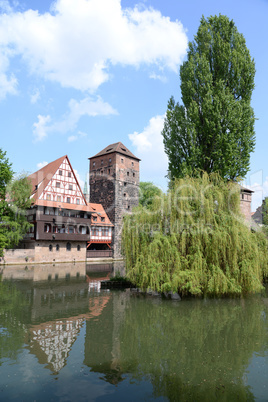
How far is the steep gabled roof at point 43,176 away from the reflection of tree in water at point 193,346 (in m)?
28.8

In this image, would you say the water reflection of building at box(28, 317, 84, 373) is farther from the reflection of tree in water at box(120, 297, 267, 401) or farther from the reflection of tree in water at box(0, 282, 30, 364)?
the reflection of tree in water at box(120, 297, 267, 401)

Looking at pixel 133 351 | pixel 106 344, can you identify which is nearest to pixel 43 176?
pixel 106 344

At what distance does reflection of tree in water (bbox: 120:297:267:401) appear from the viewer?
607cm

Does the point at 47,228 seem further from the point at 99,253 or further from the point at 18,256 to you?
the point at 99,253

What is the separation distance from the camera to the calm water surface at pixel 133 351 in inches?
233

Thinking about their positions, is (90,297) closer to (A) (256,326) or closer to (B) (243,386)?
(A) (256,326)

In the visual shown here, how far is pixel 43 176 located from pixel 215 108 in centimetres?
2789

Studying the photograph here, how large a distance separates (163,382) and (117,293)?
10934 mm

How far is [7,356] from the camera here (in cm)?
→ 745

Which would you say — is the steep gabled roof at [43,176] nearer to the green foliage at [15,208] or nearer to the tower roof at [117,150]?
the green foliage at [15,208]

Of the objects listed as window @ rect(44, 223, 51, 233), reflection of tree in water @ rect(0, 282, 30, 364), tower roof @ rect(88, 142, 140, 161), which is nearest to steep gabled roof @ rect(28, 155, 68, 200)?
window @ rect(44, 223, 51, 233)

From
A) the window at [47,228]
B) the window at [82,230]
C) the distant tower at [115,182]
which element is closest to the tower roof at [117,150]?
the distant tower at [115,182]

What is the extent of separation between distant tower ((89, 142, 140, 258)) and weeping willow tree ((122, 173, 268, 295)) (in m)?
32.3

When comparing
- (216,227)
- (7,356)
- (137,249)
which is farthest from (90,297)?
(7,356)
